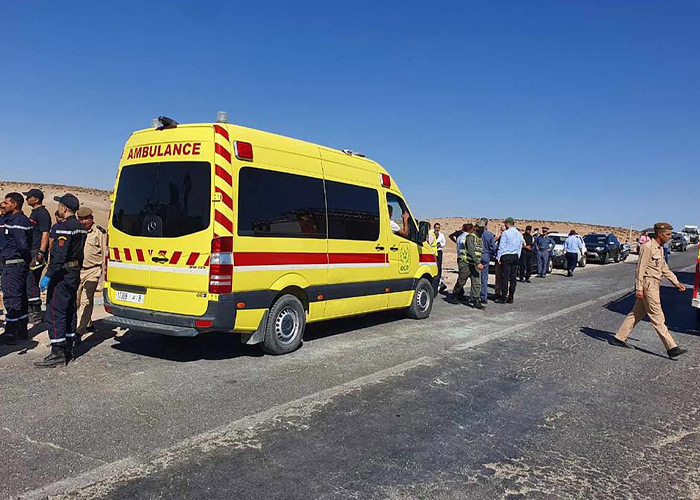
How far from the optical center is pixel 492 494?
3.29 m

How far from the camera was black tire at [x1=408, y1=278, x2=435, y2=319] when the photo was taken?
374 inches

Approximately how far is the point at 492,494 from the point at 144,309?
14.8ft

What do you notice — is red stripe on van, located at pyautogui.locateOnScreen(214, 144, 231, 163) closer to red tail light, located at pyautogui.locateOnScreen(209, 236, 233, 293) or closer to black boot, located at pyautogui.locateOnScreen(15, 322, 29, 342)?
red tail light, located at pyautogui.locateOnScreen(209, 236, 233, 293)

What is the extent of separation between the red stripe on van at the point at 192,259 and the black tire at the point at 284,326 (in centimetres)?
118

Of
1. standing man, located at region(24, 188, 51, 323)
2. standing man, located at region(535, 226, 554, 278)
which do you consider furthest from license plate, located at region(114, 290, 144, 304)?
standing man, located at region(535, 226, 554, 278)

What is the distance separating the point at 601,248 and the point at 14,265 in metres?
28.9

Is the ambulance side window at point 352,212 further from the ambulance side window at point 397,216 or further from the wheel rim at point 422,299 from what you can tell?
the wheel rim at point 422,299

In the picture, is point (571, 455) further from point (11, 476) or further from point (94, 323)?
point (94, 323)

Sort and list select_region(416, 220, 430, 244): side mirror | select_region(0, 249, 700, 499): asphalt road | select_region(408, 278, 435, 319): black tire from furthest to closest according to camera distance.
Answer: select_region(408, 278, 435, 319): black tire
select_region(416, 220, 430, 244): side mirror
select_region(0, 249, 700, 499): asphalt road

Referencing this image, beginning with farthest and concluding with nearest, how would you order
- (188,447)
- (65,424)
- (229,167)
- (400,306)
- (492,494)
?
Answer: (400,306) → (229,167) → (65,424) → (188,447) → (492,494)

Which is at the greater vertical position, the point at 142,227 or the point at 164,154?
the point at 164,154

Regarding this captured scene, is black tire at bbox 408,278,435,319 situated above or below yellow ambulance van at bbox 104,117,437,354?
below

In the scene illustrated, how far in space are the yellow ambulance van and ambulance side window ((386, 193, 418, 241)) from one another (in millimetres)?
1190

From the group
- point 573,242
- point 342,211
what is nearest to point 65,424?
point 342,211
